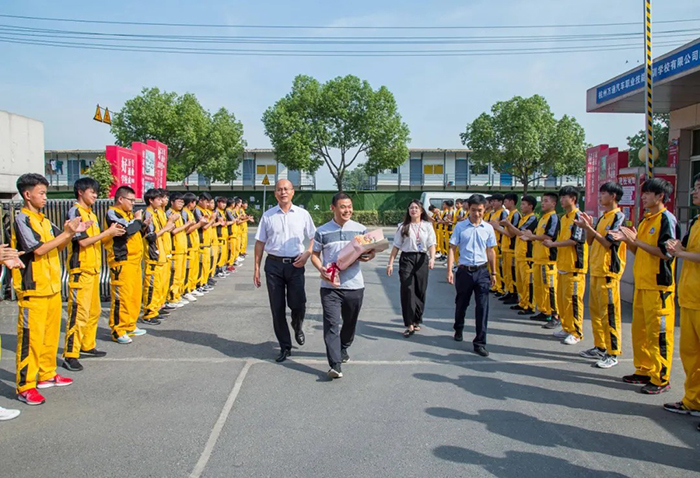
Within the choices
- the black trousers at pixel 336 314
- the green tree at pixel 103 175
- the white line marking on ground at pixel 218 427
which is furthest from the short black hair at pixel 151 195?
the green tree at pixel 103 175

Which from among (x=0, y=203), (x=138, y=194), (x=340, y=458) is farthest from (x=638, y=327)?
(x=138, y=194)

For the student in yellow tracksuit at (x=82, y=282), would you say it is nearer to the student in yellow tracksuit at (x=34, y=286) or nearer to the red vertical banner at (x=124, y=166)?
the student in yellow tracksuit at (x=34, y=286)

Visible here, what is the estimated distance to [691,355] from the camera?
454 cm

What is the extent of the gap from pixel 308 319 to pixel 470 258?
297 centimetres

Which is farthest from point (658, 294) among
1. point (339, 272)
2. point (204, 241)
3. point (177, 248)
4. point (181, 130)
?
point (181, 130)

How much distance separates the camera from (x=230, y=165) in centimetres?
3809

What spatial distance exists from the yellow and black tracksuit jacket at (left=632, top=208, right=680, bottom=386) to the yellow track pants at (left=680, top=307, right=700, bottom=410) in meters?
0.44

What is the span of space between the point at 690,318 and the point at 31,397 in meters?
5.87

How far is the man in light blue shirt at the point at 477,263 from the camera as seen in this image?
21.2 ft

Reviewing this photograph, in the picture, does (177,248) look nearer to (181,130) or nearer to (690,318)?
(690,318)

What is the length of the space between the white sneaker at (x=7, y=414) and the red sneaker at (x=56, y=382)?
2.09 feet

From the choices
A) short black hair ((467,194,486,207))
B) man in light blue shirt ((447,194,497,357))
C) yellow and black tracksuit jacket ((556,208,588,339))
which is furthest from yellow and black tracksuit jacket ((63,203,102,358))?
yellow and black tracksuit jacket ((556,208,588,339))

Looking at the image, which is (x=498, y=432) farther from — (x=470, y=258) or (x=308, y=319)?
(x=308, y=319)

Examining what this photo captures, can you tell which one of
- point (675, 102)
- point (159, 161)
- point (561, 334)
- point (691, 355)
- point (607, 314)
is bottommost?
point (561, 334)
